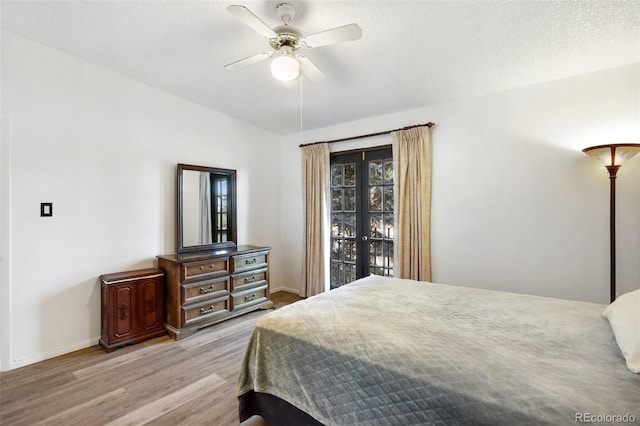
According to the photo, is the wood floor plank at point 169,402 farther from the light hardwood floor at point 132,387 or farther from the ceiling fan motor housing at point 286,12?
the ceiling fan motor housing at point 286,12

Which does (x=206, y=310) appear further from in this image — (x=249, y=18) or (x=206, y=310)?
(x=249, y=18)

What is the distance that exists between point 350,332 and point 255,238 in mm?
3196

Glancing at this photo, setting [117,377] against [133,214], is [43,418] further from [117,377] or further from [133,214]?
[133,214]

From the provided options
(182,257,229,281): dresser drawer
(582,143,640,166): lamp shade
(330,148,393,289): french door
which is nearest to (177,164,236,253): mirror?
→ (182,257,229,281): dresser drawer

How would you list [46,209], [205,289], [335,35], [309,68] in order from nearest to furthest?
[335,35] → [309,68] → [46,209] → [205,289]

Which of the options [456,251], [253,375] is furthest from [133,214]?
[456,251]

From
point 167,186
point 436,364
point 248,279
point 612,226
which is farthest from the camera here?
point 248,279

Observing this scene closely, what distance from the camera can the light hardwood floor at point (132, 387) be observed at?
1881 millimetres

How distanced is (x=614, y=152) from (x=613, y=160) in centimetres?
6

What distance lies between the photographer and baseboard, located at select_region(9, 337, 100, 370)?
8.07ft

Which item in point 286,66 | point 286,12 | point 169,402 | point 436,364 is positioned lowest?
point 169,402

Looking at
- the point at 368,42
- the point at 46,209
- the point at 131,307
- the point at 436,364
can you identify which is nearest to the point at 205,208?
the point at 131,307

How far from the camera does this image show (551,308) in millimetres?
1894

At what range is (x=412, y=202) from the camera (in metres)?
3.55
